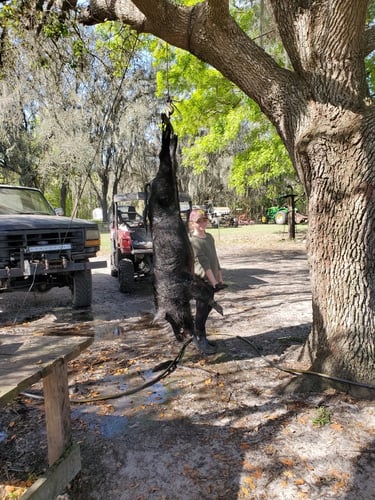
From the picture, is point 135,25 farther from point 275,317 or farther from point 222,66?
point 275,317

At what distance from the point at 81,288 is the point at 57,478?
186 inches

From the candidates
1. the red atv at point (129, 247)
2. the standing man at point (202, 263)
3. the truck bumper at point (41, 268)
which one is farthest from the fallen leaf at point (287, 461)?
the red atv at point (129, 247)

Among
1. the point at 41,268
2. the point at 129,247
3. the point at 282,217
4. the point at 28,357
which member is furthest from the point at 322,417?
the point at 282,217

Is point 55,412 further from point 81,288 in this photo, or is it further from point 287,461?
point 81,288

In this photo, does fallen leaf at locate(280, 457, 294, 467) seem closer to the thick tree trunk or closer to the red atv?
the thick tree trunk

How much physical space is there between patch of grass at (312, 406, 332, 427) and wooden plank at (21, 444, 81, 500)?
1.76 m

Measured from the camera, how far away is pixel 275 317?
5746mm

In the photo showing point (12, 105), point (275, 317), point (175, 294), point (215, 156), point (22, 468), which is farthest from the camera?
point (215, 156)

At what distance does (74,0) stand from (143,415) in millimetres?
5250

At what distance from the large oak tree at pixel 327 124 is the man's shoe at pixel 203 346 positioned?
1241 mm

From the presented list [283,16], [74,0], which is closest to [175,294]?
[283,16]

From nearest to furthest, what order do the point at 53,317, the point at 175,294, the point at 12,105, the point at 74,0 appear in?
1. the point at 175,294
2. the point at 74,0
3. the point at 53,317
4. the point at 12,105

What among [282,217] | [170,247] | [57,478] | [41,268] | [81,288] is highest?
[282,217]

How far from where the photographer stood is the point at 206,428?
2912 mm
